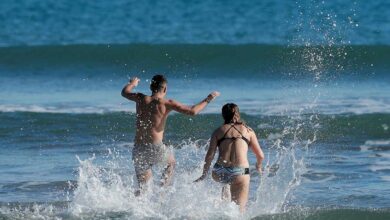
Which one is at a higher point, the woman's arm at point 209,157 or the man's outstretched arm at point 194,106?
the man's outstretched arm at point 194,106

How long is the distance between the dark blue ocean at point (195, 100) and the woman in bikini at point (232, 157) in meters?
0.19

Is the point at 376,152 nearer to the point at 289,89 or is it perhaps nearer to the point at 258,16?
the point at 289,89

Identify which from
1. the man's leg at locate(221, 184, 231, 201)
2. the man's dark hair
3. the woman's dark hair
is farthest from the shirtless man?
the man's leg at locate(221, 184, 231, 201)

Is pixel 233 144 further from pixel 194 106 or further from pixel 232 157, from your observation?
pixel 194 106

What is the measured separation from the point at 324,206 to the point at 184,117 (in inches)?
268

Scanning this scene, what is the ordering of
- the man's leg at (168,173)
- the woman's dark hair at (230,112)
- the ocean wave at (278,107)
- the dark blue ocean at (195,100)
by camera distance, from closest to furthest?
the woman's dark hair at (230,112), the man's leg at (168,173), the dark blue ocean at (195,100), the ocean wave at (278,107)

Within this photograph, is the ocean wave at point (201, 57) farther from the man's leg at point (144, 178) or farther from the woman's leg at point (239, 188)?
the woman's leg at point (239, 188)

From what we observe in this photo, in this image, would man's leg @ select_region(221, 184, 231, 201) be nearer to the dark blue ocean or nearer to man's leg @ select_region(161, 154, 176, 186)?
the dark blue ocean

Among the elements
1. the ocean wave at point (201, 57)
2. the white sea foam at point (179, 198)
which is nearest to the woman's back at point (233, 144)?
the white sea foam at point (179, 198)

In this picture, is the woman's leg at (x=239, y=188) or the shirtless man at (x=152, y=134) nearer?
the woman's leg at (x=239, y=188)

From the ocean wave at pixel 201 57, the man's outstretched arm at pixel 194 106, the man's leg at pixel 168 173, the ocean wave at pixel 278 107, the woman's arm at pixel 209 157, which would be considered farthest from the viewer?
the ocean wave at pixel 201 57

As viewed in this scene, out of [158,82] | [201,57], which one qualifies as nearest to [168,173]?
[158,82]

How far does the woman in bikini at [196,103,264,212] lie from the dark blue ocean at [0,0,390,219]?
195mm

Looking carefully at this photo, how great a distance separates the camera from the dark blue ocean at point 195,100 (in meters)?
10.6
